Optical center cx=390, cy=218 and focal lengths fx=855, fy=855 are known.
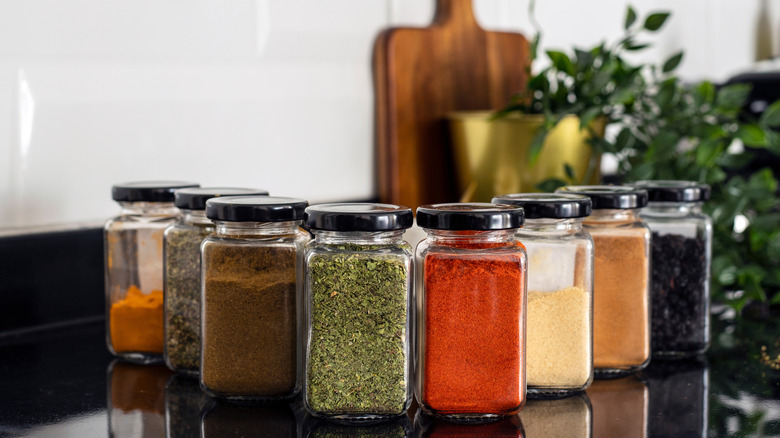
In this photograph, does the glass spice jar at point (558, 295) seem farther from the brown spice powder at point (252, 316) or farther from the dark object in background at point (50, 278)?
the dark object in background at point (50, 278)

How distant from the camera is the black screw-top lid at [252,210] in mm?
741

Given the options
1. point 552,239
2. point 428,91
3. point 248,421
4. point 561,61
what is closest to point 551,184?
point 561,61

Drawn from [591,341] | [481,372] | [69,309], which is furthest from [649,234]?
[69,309]

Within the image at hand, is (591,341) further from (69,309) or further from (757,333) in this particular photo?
(69,309)

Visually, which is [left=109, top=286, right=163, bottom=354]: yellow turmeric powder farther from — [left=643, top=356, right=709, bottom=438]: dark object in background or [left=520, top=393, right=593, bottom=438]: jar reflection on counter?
[left=643, top=356, right=709, bottom=438]: dark object in background

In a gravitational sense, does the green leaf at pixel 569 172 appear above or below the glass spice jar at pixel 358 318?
above

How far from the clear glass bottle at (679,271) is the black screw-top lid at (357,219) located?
0.38m

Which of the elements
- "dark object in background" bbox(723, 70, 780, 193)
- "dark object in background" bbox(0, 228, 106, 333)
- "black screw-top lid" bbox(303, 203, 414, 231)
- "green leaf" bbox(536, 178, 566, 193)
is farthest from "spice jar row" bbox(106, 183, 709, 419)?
"dark object in background" bbox(723, 70, 780, 193)

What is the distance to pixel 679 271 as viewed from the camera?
3.19ft

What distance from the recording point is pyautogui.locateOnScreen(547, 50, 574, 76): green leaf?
129 centimetres

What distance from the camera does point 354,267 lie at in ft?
2.33

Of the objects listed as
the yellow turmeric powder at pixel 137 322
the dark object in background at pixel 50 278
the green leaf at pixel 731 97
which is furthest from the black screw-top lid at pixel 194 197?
the green leaf at pixel 731 97

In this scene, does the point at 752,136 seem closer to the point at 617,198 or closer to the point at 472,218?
the point at 617,198

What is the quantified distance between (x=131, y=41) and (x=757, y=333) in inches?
35.1
